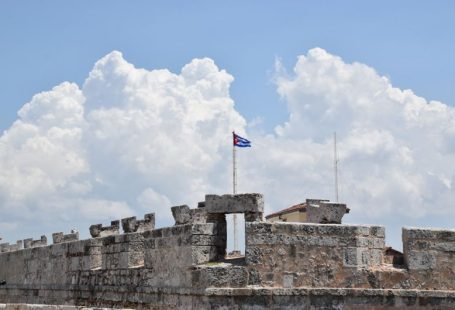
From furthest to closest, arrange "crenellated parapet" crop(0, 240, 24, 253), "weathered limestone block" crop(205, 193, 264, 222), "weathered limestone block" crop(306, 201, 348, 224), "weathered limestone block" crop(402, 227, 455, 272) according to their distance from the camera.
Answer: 1. "crenellated parapet" crop(0, 240, 24, 253)
2. "weathered limestone block" crop(306, 201, 348, 224)
3. "weathered limestone block" crop(402, 227, 455, 272)
4. "weathered limestone block" crop(205, 193, 264, 222)

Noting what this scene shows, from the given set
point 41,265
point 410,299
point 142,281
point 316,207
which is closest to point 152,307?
point 142,281

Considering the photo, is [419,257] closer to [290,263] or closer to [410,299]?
[410,299]

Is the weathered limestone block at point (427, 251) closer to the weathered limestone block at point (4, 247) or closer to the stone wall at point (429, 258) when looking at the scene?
the stone wall at point (429, 258)

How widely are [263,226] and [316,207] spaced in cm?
126

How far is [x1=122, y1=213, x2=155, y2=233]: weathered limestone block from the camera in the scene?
15828 mm

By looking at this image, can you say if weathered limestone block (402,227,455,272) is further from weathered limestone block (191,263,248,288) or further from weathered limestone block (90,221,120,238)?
weathered limestone block (90,221,120,238)

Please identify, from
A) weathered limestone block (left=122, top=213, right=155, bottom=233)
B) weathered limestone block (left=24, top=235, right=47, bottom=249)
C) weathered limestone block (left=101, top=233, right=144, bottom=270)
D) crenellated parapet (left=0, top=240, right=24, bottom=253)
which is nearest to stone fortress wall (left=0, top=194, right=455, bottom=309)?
weathered limestone block (left=101, top=233, right=144, bottom=270)

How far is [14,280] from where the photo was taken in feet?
75.6

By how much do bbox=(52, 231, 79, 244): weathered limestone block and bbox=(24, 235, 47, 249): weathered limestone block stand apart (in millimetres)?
2272

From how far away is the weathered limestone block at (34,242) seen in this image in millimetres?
22609

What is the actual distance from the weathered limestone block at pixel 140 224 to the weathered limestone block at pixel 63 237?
4.24m

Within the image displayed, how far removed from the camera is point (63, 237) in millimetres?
20031

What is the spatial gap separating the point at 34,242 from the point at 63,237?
3.50 metres

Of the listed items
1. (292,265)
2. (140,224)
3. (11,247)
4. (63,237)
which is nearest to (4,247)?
(11,247)
